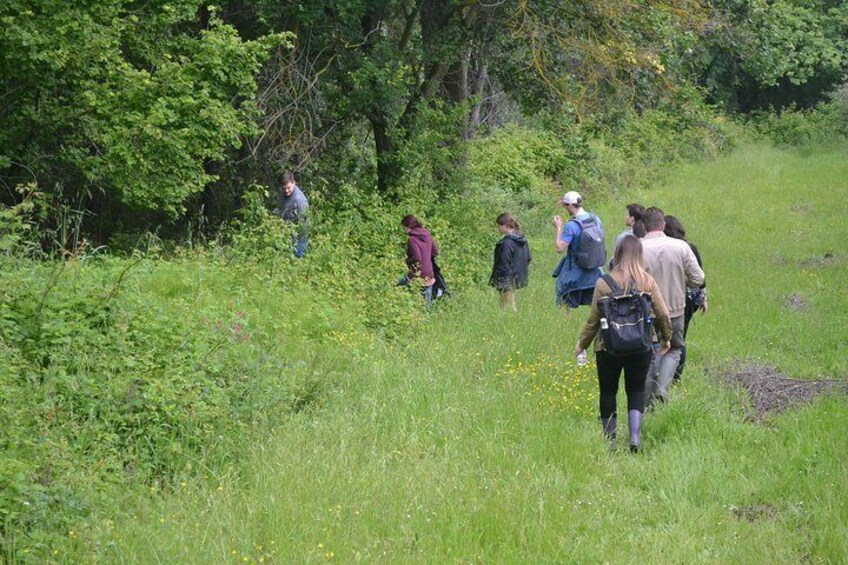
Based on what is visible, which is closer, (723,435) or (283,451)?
(283,451)

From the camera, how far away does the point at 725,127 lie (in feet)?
127

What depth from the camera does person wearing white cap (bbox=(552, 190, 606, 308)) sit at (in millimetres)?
12484

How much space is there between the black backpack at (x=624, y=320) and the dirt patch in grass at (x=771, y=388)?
1.84m

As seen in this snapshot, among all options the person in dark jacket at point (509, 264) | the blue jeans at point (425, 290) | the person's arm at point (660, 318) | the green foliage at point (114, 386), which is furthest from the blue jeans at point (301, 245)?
the person's arm at point (660, 318)

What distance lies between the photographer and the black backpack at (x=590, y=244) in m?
12.5

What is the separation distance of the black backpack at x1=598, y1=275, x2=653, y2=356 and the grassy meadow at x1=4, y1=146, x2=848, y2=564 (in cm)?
79

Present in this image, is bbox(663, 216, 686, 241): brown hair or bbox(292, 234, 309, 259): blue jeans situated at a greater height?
bbox(663, 216, 686, 241): brown hair

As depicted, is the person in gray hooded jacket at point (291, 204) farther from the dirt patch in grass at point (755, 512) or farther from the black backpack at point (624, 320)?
the dirt patch in grass at point (755, 512)

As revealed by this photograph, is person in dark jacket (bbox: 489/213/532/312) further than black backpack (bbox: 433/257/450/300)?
No

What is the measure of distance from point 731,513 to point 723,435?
1.65 m

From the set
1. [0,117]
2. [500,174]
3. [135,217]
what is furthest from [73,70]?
[500,174]

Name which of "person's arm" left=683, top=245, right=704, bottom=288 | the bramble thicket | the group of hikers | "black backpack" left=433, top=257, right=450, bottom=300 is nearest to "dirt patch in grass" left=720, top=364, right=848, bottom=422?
the group of hikers

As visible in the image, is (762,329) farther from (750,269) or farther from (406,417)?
(406,417)

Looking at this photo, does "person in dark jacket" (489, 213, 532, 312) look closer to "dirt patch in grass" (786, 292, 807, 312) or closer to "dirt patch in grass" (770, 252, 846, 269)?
"dirt patch in grass" (786, 292, 807, 312)
